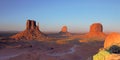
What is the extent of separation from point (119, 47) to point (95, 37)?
8607 centimetres

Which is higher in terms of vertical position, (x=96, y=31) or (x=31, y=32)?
(x=96, y=31)

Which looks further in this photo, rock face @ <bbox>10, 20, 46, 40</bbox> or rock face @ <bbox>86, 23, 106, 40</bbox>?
rock face @ <bbox>10, 20, 46, 40</bbox>

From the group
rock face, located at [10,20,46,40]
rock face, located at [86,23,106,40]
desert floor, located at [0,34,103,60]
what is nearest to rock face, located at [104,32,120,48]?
desert floor, located at [0,34,103,60]

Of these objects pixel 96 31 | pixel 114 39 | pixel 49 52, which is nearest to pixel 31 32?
pixel 96 31

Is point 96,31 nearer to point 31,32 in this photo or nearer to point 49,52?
point 31,32

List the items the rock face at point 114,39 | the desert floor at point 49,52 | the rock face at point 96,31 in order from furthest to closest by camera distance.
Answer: the rock face at point 96,31
the desert floor at point 49,52
the rock face at point 114,39

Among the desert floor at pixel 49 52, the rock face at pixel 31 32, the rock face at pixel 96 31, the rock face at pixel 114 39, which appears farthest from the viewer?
the rock face at pixel 31 32

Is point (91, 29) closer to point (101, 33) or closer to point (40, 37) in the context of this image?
point (101, 33)

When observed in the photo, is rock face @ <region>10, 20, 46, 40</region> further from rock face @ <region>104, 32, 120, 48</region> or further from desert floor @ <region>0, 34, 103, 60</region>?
rock face @ <region>104, 32, 120, 48</region>

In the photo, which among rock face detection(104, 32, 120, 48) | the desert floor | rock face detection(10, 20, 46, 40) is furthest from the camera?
rock face detection(10, 20, 46, 40)

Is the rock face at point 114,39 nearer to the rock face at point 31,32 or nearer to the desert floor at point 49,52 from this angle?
the desert floor at point 49,52

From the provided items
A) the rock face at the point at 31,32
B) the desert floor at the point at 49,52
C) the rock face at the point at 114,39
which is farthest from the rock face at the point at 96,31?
the rock face at the point at 114,39

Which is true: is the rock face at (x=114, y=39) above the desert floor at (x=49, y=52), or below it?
above

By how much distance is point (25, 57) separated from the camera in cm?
3491
